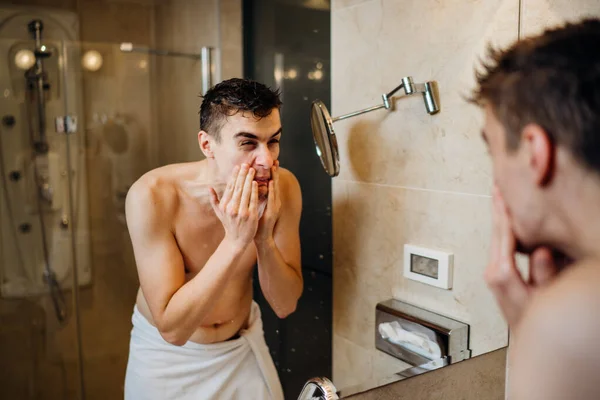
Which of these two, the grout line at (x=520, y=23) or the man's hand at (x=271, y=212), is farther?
the grout line at (x=520, y=23)

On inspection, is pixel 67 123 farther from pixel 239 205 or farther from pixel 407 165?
pixel 407 165

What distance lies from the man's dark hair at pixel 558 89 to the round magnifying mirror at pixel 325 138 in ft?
1.32

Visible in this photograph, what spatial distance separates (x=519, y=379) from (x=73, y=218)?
645mm

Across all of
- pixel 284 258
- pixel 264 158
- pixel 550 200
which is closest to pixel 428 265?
pixel 284 258

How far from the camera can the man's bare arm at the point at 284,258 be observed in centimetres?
85

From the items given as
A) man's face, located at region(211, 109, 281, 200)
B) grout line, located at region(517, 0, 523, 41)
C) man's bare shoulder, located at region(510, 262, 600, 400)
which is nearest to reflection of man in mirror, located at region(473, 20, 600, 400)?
man's bare shoulder, located at region(510, 262, 600, 400)

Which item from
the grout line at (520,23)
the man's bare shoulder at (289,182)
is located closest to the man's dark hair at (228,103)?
the man's bare shoulder at (289,182)

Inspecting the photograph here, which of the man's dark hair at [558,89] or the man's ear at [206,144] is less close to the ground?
the man's dark hair at [558,89]

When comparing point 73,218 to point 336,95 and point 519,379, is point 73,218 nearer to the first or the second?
point 336,95

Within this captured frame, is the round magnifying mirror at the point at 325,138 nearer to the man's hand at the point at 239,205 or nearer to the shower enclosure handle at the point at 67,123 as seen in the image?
the man's hand at the point at 239,205

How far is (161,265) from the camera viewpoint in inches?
30.2

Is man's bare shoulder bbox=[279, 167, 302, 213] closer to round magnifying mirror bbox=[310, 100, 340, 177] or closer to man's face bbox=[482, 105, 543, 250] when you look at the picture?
round magnifying mirror bbox=[310, 100, 340, 177]

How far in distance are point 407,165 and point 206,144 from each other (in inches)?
16.6

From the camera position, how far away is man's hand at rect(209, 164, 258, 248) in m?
0.78
